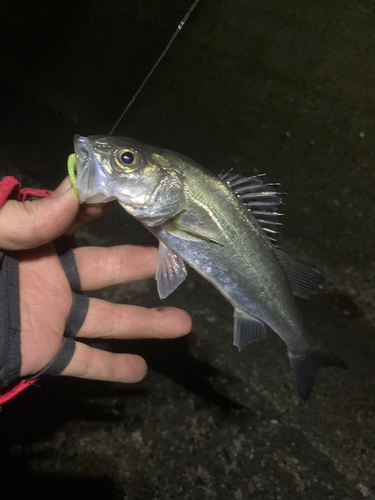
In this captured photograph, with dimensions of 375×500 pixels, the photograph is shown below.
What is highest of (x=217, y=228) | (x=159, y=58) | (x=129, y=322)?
(x=159, y=58)

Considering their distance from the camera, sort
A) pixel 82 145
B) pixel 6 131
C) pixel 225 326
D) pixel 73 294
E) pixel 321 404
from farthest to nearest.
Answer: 1. pixel 6 131
2. pixel 225 326
3. pixel 321 404
4. pixel 73 294
5. pixel 82 145

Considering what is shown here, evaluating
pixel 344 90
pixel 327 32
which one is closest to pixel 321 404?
pixel 344 90

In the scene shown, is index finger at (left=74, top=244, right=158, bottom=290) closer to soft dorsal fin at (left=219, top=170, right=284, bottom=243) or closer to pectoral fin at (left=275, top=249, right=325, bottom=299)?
soft dorsal fin at (left=219, top=170, right=284, bottom=243)

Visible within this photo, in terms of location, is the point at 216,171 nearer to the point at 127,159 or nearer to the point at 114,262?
the point at 114,262

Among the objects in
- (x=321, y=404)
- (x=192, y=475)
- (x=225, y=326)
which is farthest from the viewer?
(x=225, y=326)

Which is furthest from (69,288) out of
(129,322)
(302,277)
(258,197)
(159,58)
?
(159,58)

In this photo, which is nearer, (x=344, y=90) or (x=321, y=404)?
(x=321, y=404)

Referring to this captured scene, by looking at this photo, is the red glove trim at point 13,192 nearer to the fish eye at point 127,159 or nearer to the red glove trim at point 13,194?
the red glove trim at point 13,194

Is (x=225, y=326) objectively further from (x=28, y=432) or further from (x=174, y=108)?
(x=174, y=108)
